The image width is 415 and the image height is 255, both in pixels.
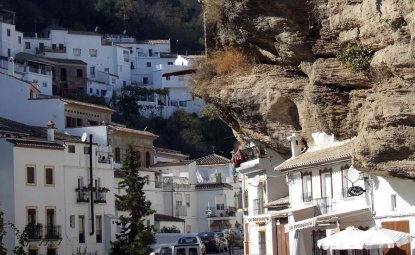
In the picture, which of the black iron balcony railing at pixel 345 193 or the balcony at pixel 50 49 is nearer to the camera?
the black iron balcony railing at pixel 345 193

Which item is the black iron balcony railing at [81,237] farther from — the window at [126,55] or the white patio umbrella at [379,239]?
the window at [126,55]

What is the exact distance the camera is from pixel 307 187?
156 feet

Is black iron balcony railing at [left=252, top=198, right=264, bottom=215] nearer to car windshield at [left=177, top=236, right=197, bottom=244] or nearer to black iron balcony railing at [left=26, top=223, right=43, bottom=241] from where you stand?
car windshield at [left=177, top=236, right=197, bottom=244]

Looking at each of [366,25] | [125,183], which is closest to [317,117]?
[366,25]

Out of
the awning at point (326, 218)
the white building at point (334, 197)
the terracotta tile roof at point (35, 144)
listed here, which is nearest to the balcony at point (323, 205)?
the white building at point (334, 197)

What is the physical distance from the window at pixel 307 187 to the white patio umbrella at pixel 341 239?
8.00m

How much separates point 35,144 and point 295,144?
26416 mm

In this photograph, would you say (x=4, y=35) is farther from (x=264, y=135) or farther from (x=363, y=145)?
(x=363, y=145)

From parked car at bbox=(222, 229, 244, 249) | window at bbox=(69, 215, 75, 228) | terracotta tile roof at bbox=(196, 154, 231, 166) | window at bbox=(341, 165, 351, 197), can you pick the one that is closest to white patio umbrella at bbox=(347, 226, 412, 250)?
window at bbox=(341, 165, 351, 197)

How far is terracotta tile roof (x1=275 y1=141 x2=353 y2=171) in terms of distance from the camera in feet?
138

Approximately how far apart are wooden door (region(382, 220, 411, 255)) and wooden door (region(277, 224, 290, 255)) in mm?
10121

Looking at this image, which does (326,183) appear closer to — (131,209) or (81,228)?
(131,209)

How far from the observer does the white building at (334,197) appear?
3897 cm

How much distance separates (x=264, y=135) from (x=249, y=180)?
11217 mm
